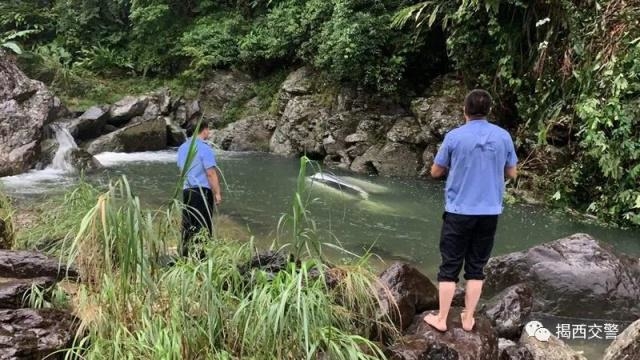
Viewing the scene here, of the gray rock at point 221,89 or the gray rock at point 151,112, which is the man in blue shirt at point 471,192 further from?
the gray rock at point 221,89

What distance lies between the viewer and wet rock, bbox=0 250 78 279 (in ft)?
14.9

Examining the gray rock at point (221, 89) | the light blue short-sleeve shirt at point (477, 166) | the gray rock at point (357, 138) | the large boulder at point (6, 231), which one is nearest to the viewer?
the light blue short-sleeve shirt at point (477, 166)

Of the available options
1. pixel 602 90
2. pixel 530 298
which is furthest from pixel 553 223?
pixel 530 298

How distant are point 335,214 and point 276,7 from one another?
10.5 metres

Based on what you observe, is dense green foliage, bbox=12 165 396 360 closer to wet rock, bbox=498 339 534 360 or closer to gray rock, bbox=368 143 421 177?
wet rock, bbox=498 339 534 360

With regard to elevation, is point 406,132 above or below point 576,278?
above

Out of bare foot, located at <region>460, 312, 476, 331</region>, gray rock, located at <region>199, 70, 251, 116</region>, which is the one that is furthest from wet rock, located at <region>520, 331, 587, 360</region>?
gray rock, located at <region>199, 70, 251, 116</region>

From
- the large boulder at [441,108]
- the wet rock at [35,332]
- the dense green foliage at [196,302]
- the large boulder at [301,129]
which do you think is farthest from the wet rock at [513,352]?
the large boulder at [301,129]

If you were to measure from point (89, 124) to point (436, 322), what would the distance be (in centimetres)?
1430

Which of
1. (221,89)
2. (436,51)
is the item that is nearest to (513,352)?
(436,51)

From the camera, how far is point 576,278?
5914 millimetres

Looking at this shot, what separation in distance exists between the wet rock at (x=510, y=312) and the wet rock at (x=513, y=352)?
0.96 ft

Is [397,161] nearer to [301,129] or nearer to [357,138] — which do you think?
[357,138]

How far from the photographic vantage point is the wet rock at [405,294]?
400 centimetres
